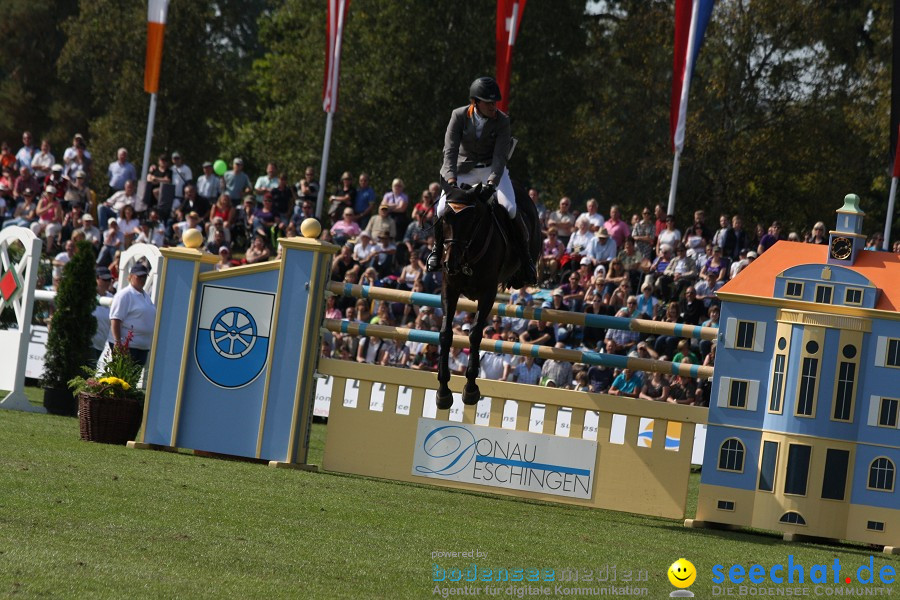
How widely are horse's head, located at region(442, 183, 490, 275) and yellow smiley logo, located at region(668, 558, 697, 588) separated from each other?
305cm

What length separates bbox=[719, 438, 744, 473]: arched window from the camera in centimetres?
909

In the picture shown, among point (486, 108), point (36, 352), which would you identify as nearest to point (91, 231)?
point (36, 352)

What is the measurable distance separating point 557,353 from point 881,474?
2439mm

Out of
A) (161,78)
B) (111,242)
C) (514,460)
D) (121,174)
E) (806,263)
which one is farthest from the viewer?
(161,78)

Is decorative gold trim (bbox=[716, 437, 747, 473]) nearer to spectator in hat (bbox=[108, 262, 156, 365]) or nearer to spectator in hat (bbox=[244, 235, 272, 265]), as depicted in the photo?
spectator in hat (bbox=[108, 262, 156, 365])

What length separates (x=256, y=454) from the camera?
Answer: 10.1 metres

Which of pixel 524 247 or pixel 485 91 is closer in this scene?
pixel 485 91

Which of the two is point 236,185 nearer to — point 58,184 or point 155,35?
point 155,35

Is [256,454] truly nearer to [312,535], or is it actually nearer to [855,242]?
[312,535]

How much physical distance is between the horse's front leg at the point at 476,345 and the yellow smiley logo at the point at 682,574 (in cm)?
308

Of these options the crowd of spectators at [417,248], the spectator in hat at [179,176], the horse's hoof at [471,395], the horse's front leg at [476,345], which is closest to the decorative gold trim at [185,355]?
the crowd of spectators at [417,248]

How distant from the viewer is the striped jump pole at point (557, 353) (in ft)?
30.5

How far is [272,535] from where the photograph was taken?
6.61 meters

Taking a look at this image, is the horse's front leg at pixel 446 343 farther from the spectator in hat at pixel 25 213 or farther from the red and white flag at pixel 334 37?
the spectator in hat at pixel 25 213
